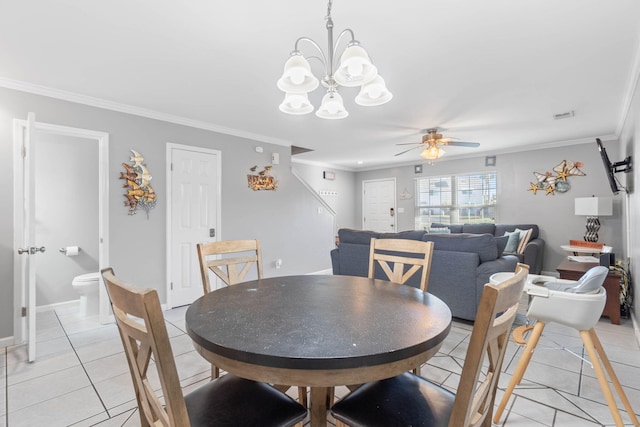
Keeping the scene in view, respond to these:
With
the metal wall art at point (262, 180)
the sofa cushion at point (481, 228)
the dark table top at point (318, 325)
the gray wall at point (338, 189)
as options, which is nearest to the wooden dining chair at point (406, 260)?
the dark table top at point (318, 325)

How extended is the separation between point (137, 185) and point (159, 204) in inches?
12.6

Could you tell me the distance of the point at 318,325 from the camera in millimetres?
1088

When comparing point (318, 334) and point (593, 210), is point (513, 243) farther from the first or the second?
point (318, 334)

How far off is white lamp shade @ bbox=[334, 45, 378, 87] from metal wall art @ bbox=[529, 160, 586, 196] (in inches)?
214

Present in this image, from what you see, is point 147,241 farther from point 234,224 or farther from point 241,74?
point 241,74

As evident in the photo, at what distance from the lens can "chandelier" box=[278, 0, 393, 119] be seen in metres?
1.44

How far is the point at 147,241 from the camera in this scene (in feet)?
11.4

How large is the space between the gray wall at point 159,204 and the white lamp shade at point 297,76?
104 inches

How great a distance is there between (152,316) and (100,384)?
198 cm

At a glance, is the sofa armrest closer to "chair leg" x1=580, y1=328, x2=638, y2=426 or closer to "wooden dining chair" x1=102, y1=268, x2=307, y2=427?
"chair leg" x1=580, y1=328, x2=638, y2=426

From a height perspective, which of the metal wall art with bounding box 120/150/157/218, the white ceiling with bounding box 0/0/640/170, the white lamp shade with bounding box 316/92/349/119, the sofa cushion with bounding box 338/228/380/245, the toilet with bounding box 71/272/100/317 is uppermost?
the white ceiling with bounding box 0/0/640/170

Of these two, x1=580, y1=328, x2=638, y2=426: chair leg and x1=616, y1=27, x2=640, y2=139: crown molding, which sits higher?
x1=616, y1=27, x2=640, y2=139: crown molding

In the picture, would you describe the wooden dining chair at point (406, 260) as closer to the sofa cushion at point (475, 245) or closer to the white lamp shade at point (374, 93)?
the white lamp shade at point (374, 93)

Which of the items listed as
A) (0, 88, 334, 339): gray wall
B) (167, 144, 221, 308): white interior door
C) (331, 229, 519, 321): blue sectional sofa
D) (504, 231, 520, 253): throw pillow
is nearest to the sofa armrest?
(504, 231, 520, 253): throw pillow
